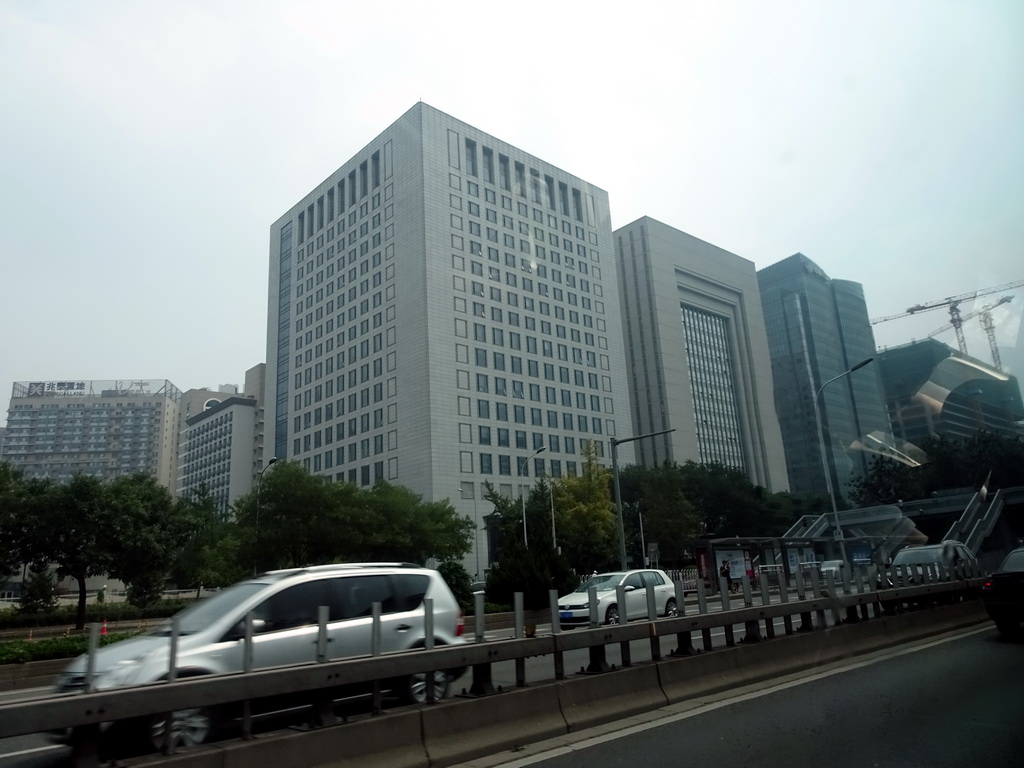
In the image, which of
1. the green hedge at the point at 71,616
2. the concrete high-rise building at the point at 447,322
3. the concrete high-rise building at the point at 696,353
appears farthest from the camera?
the concrete high-rise building at the point at 696,353

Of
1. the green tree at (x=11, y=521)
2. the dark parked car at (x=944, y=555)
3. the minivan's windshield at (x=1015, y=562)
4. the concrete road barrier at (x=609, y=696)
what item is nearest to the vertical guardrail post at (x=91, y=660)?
the concrete road barrier at (x=609, y=696)

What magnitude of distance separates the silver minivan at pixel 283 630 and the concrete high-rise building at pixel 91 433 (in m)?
191

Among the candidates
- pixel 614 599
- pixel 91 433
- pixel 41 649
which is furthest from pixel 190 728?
pixel 91 433

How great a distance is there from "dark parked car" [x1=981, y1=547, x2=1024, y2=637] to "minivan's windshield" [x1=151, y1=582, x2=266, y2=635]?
12015 millimetres

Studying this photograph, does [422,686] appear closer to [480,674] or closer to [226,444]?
[480,674]

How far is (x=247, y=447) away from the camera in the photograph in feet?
444

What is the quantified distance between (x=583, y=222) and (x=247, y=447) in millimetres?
75401

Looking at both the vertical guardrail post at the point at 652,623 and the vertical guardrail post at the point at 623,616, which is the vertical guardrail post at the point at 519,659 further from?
the vertical guardrail post at the point at 652,623

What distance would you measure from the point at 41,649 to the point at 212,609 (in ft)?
32.4

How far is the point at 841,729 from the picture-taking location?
7.05 metres

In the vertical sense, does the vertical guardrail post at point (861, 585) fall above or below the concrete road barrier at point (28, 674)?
above

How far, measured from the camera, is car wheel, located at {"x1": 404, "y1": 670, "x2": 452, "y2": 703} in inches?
275

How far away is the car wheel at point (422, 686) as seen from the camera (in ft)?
22.9

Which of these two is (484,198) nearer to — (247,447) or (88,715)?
(247,447)
